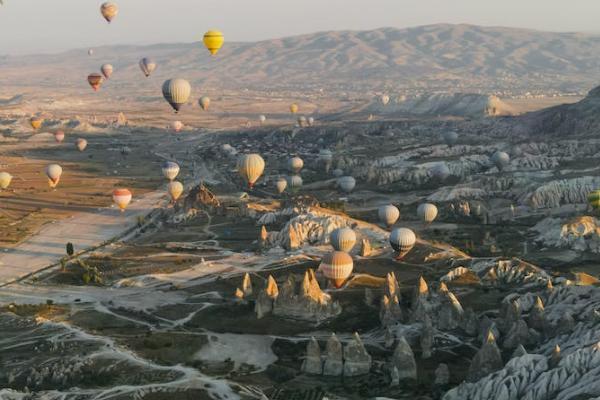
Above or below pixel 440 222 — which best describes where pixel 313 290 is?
above

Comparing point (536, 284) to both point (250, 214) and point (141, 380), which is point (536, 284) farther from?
point (250, 214)

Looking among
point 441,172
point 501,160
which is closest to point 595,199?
point 441,172

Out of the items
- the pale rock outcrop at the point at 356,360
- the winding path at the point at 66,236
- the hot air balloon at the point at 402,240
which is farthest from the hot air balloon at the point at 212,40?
the pale rock outcrop at the point at 356,360

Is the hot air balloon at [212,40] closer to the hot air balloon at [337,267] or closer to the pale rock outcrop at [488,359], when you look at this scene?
the hot air balloon at [337,267]

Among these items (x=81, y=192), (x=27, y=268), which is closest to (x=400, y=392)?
(x=27, y=268)

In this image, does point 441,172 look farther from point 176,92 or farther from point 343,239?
point 343,239

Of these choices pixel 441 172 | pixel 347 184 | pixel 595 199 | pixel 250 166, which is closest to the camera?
pixel 595 199
